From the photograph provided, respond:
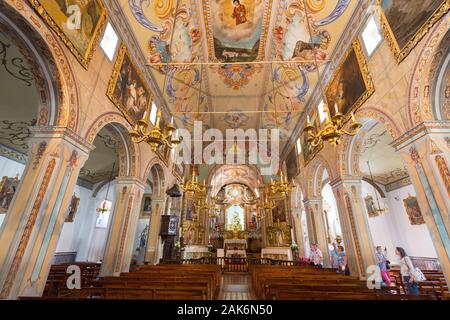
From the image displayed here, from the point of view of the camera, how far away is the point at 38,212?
13.9 feet

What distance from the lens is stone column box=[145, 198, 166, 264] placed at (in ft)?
34.6

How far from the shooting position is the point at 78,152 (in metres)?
5.29

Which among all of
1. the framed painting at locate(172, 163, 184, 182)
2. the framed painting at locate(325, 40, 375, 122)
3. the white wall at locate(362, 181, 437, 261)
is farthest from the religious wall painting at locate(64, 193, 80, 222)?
the white wall at locate(362, 181, 437, 261)

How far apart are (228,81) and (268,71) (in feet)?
9.10

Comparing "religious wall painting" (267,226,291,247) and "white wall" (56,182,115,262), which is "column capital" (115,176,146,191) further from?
"religious wall painting" (267,226,291,247)

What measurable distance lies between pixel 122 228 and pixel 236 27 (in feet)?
37.4

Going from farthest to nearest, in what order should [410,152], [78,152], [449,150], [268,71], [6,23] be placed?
1. [268,71]
2. [78,152]
3. [410,152]
4. [449,150]
5. [6,23]

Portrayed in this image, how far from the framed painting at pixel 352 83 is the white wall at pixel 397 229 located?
970 centimetres

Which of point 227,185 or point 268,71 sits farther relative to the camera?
point 227,185

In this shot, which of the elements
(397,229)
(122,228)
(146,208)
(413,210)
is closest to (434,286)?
(413,210)

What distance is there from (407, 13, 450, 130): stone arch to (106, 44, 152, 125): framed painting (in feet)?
24.2

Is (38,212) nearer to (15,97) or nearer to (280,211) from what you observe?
(15,97)
